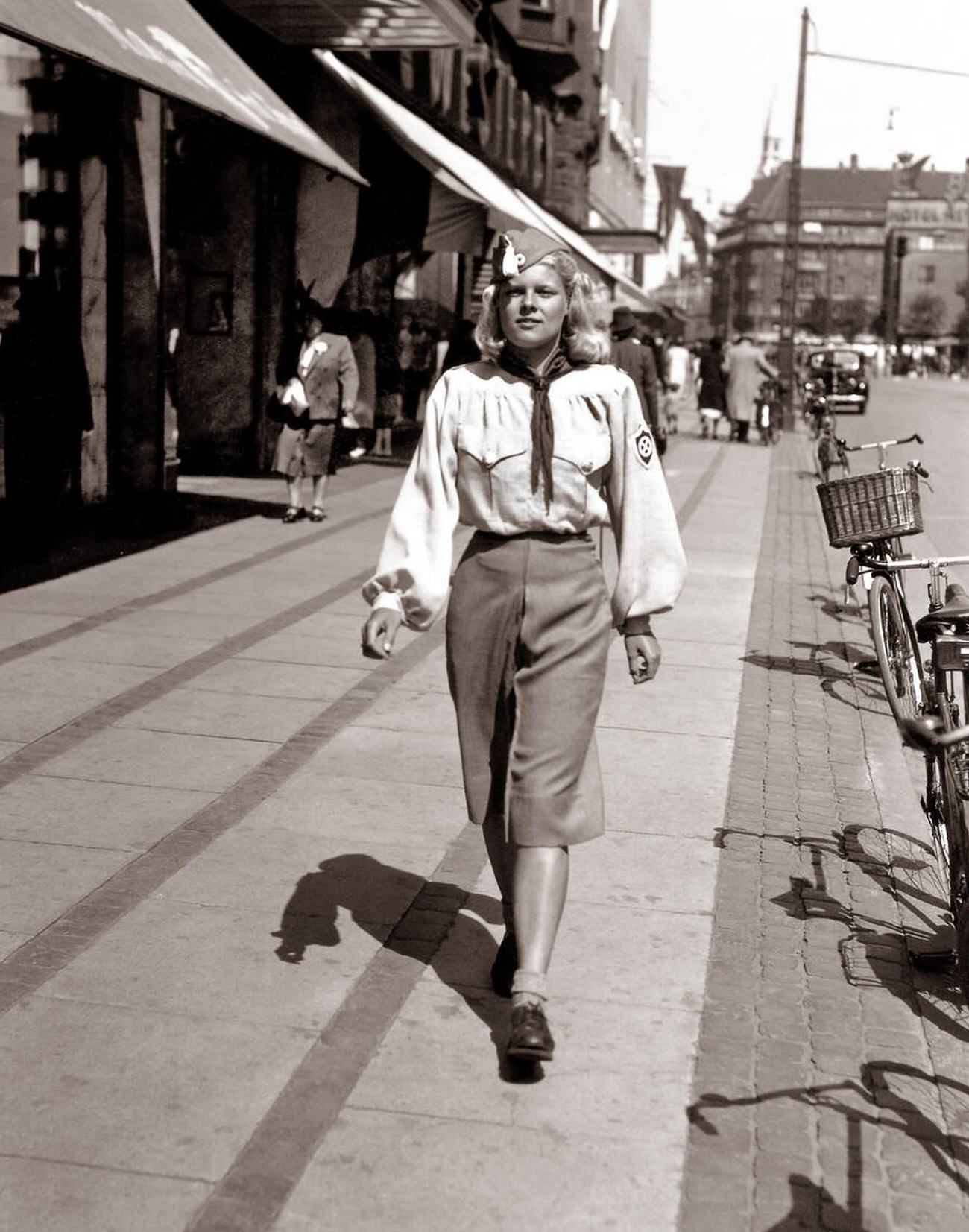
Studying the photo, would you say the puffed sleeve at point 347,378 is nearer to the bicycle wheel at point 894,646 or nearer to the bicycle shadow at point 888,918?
the bicycle wheel at point 894,646

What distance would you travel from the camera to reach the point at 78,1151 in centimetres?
321

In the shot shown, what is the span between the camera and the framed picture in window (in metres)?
17.4

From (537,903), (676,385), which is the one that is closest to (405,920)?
(537,903)

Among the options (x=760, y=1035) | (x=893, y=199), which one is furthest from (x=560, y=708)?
(x=893, y=199)

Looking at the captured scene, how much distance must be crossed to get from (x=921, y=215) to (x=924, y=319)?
30.7 m

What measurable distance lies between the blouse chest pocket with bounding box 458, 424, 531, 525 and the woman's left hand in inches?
15.3

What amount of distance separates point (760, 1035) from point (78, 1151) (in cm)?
152

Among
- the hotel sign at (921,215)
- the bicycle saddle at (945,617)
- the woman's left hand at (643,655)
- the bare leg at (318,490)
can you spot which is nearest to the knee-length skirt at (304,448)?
the bare leg at (318,490)

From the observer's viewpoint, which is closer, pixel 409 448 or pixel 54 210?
pixel 54 210

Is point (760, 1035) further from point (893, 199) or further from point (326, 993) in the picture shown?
point (893, 199)

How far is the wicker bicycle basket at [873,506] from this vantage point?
6.24m

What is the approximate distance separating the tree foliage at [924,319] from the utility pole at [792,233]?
416 feet

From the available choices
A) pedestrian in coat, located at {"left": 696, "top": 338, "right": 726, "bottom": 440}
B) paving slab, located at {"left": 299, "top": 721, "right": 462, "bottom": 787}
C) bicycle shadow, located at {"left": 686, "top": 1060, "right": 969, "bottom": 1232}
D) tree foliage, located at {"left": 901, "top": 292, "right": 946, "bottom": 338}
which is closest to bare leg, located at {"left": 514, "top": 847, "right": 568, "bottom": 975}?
bicycle shadow, located at {"left": 686, "top": 1060, "right": 969, "bottom": 1232}

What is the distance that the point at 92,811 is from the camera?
5531 millimetres
